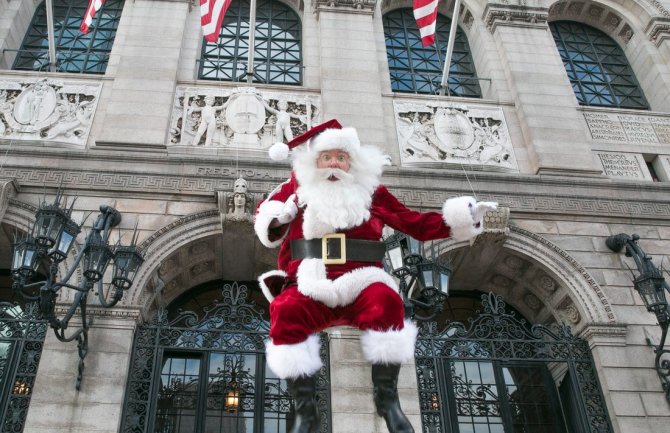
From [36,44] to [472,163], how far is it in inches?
413

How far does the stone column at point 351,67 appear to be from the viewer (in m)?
12.4

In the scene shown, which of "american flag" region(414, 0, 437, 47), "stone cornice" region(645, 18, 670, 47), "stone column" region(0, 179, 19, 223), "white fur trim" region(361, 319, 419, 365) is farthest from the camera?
"stone cornice" region(645, 18, 670, 47)

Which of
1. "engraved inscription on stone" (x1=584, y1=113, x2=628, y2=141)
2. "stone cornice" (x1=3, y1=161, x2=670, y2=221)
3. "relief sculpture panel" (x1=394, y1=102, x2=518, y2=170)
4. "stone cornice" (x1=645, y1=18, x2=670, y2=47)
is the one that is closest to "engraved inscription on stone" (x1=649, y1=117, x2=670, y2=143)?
"engraved inscription on stone" (x1=584, y1=113, x2=628, y2=141)

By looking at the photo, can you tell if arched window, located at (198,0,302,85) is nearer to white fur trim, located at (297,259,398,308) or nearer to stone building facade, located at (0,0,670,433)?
stone building facade, located at (0,0,670,433)

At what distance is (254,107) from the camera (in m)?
12.6

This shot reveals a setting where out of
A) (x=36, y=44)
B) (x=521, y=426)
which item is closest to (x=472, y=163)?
(x=521, y=426)

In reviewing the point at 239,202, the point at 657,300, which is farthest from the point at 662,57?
the point at 239,202

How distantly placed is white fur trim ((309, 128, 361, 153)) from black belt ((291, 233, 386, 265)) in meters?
0.88

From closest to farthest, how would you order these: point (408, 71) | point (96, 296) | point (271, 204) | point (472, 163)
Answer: point (271, 204) → point (96, 296) → point (472, 163) → point (408, 71)

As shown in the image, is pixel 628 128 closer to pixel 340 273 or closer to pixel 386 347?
pixel 340 273

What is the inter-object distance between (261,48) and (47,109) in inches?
203

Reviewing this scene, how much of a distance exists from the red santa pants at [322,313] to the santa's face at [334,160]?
1229 millimetres

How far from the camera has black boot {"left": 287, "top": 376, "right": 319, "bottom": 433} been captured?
16.0 ft

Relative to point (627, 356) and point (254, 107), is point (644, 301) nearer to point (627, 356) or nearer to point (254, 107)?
point (627, 356)
